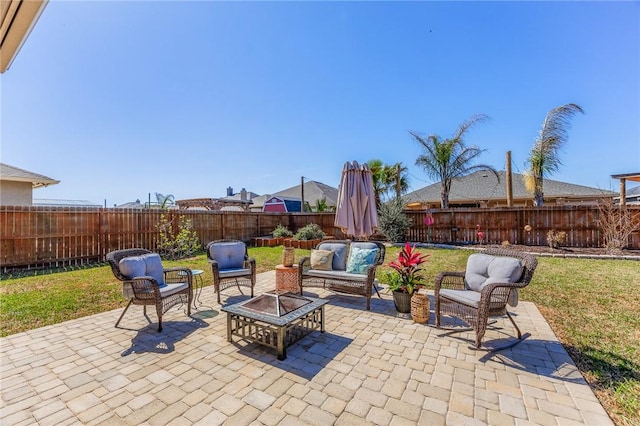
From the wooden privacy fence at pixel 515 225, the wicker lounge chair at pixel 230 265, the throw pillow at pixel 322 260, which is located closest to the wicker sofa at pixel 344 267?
the throw pillow at pixel 322 260

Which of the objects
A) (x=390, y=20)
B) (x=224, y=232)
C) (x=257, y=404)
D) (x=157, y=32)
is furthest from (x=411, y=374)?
(x=224, y=232)

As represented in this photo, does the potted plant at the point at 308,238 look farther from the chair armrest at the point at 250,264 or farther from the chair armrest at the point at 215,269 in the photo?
the chair armrest at the point at 215,269

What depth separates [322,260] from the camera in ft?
16.9

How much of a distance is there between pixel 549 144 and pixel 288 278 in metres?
13.3

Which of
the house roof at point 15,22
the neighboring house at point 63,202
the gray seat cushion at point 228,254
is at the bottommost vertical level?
the gray seat cushion at point 228,254

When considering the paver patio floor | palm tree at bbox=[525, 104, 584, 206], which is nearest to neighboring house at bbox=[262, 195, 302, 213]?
palm tree at bbox=[525, 104, 584, 206]

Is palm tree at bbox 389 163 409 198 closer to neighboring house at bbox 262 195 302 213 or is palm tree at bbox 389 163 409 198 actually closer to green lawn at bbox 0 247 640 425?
green lawn at bbox 0 247 640 425

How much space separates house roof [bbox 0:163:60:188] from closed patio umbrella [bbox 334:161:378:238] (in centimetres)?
1293

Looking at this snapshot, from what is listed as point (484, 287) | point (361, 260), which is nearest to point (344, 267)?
point (361, 260)

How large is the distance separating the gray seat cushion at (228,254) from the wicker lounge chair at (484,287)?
3527 mm

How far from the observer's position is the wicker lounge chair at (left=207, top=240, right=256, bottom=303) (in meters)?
4.78

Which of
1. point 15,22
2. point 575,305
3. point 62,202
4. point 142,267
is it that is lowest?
point 575,305

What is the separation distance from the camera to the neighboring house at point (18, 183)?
34.7 ft

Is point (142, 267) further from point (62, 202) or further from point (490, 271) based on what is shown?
point (62, 202)
